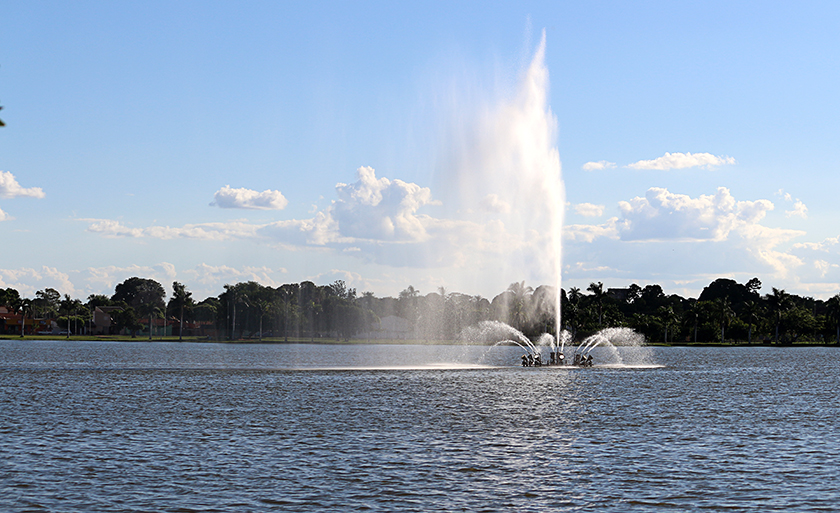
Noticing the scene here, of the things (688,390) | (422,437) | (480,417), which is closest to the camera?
(422,437)

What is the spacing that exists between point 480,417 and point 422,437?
10.4 metres

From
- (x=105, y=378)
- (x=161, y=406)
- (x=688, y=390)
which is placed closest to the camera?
(x=161, y=406)

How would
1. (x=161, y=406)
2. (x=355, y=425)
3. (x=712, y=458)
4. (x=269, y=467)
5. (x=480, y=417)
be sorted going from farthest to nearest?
1. (x=161, y=406)
2. (x=480, y=417)
3. (x=355, y=425)
4. (x=712, y=458)
5. (x=269, y=467)

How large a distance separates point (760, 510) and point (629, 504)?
13.1 ft

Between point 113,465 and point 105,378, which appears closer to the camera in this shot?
point 113,465

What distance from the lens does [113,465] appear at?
3212 cm

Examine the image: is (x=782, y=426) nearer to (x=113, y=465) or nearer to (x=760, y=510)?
(x=760, y=510)

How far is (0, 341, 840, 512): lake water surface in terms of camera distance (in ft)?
87.3

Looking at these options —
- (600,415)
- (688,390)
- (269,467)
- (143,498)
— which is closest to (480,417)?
(600,415)

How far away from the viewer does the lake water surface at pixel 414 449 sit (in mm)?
26609

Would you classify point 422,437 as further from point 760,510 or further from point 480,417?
point 760,510

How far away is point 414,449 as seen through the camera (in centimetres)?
3731

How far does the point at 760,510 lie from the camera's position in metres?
25.1

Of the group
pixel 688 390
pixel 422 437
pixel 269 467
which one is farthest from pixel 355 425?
pixel 688 390
